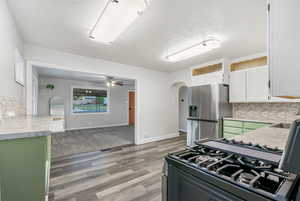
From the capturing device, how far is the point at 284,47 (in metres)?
0.69

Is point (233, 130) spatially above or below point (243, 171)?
below

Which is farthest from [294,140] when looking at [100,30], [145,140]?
[145,140]

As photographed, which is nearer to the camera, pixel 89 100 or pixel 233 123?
pixel 233 123

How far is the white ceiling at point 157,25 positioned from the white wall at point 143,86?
0.88 feet

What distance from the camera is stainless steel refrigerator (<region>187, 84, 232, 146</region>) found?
10.2 ft

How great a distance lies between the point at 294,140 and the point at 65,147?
14.7ft

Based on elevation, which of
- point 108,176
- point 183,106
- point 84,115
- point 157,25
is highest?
point 157,25

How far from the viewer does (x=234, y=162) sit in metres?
0.83

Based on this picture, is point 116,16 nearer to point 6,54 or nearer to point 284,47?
point 6,54

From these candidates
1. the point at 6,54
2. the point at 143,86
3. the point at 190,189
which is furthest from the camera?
the point at 143,86

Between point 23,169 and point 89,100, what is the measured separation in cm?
604

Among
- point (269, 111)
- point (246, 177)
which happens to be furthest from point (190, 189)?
point (269, 111)

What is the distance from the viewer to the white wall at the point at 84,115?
5.53m

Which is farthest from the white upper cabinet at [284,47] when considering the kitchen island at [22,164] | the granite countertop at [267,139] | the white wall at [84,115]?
the white wall at [84,115]
